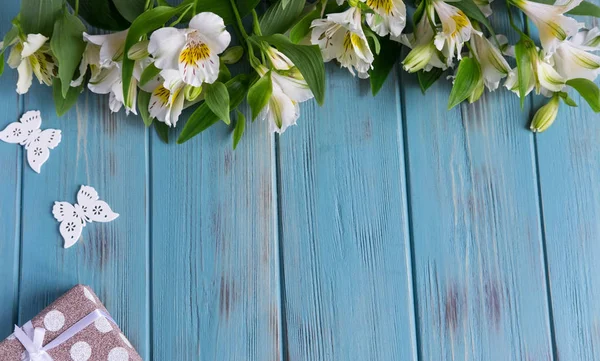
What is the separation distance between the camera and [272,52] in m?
0.70

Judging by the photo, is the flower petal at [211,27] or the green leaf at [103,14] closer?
the flower petal at [211,27]

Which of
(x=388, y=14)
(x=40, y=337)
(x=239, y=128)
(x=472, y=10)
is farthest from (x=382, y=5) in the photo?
(x=40, y=337)

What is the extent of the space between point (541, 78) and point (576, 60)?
1.9 inches

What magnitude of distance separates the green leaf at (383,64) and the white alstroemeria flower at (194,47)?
21cm

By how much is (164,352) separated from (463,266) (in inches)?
14.8

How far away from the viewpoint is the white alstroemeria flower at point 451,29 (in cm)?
70

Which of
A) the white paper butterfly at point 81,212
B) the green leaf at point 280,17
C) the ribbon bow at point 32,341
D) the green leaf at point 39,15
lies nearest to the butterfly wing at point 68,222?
the white paper butterfly at point 81,212

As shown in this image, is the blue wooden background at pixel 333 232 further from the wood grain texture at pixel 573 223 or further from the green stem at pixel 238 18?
the green stem at pixel 238 18

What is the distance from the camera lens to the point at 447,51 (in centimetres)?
72

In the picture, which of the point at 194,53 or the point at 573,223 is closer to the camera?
the point at 194,53

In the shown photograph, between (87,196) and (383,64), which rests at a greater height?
(383,64)

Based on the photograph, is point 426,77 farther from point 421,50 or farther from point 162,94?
point 162,94

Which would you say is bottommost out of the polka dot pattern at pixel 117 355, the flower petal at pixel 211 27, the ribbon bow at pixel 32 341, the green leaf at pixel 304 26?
the polka dot pattern at pixel 117 355

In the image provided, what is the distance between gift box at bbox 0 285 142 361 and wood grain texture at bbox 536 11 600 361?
1.68 ft
